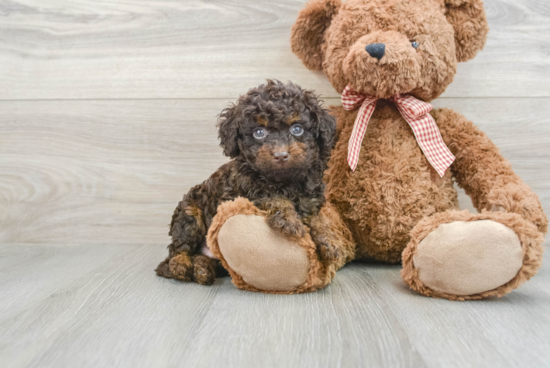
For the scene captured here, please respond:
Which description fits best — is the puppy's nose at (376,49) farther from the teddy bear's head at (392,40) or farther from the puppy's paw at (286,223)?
the puppy's paw at (286,223)

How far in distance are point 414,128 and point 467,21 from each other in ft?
1.20

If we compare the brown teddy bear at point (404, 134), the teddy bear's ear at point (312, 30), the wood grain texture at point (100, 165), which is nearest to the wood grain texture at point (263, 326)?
the brown teddy bear at point (404, 134)

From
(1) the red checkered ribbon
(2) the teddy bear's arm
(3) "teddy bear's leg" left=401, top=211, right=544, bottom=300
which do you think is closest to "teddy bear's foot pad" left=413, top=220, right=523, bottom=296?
(3) "teddy bear's leg" left=401, top=211, right=544, bottom=300

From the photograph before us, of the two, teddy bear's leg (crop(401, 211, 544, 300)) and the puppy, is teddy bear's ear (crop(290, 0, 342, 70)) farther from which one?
teddy bear's leg (crop(401, 211, 544, 300))

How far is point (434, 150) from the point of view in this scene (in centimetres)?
130

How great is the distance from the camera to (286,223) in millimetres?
1027

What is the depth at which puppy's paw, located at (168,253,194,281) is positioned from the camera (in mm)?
1213

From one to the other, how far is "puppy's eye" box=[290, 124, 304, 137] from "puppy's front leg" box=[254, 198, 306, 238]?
6.6 inches

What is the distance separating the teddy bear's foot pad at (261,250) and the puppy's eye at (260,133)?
0.64 feet

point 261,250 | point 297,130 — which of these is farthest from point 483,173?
point 261,250

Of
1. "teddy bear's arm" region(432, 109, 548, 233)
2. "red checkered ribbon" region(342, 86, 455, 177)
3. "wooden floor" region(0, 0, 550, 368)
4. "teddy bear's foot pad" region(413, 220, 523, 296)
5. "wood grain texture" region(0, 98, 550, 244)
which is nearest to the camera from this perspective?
"teddy bear's foot pad" region(413, 220, 523, 296)

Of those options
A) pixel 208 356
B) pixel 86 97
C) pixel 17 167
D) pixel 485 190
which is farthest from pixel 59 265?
pixel 485 190

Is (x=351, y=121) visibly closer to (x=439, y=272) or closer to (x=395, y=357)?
(x=439, y=272)

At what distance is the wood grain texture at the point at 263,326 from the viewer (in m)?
0.78
